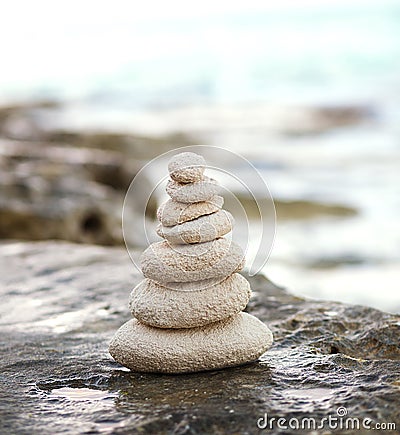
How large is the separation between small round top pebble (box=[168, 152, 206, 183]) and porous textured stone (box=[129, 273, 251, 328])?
0.38 m

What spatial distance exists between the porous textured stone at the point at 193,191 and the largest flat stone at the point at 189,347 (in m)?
0.44

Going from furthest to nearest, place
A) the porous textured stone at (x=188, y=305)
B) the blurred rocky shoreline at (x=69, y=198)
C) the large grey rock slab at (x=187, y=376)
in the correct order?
1. the blurred rocky shoreline at (x=69, y=198)
2. the porous textured stone at (x=188, y=305)
3. the large grey rock slab at (x=187, y=376)

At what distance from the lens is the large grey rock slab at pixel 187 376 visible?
7.00ft

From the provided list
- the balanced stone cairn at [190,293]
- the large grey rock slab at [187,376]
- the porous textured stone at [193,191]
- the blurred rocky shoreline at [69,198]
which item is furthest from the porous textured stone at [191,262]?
the blurred rocky shoreline at [69,198]

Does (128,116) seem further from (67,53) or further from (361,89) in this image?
(67,53)

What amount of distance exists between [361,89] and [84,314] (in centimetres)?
2220

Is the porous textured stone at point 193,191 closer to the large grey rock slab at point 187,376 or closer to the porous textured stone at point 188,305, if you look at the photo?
the porous textured stone at point 188,305

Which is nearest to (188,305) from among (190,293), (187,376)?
(190,293)

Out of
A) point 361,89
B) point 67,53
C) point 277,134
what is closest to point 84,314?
point 277,134

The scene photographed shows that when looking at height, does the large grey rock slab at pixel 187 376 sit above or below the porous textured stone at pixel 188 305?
below

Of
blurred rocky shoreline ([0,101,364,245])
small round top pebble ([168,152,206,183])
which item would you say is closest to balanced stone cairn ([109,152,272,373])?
small round top pebble ([168,152,206,183])

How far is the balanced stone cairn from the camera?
2.47 metres

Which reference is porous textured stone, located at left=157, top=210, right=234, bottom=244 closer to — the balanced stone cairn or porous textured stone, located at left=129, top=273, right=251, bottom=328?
the balanced stone cairn

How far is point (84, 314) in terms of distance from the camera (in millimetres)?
3342
